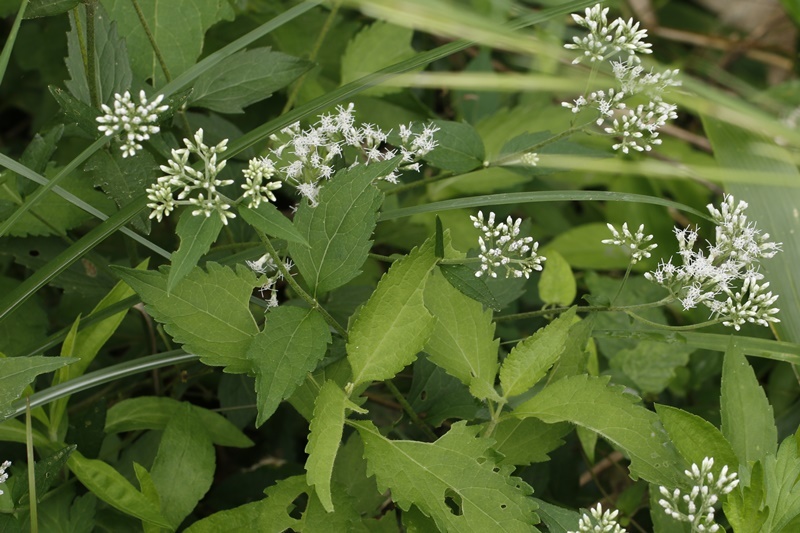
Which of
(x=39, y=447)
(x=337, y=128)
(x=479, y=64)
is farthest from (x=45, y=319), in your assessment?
(x=479, y=64)

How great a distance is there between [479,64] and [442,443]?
163 centimetres

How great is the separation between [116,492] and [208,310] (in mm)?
392

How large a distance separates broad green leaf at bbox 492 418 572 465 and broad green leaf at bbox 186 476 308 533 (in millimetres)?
397

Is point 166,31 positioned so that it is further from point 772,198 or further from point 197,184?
point 772,198

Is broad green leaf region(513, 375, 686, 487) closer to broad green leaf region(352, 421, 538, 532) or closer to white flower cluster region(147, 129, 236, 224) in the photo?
broad green leaf region(352, 421, 538, 532)

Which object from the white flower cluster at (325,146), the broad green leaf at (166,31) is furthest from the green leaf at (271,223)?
the broad green leaf at (166,31)

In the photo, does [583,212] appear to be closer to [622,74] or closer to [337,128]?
[622,74]

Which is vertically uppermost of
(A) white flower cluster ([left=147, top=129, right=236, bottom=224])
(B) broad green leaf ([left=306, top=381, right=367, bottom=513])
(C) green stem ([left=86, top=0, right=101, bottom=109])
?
(C) green stem ([left=86, top=0, right=101, bottom=109])

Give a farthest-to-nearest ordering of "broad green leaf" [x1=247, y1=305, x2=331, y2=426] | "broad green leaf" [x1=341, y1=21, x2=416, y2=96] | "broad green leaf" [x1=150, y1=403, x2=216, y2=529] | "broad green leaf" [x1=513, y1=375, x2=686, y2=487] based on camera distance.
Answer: "broad green leaf" [x1=341, y1=21, x2=416, y2=96]
"broad green leaf" [x1=150, y1=403, x2=216, y2=529]
"broad green leaf" [x1=513, y1=375, x2=686, y2=487]
"broad green leaf" [x1=247, y1=305, x2=331, y2=426]

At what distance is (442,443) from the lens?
1.26 meters

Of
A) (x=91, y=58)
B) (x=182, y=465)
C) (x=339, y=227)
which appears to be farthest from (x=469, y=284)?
(x=91, y=58)

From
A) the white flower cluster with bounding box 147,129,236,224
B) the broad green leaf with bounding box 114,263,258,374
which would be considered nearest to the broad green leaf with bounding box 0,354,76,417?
the broad green leaf with bounding box 114,263,258,374

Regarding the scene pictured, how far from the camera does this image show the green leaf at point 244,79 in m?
1.73

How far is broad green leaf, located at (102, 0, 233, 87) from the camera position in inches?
72.6
